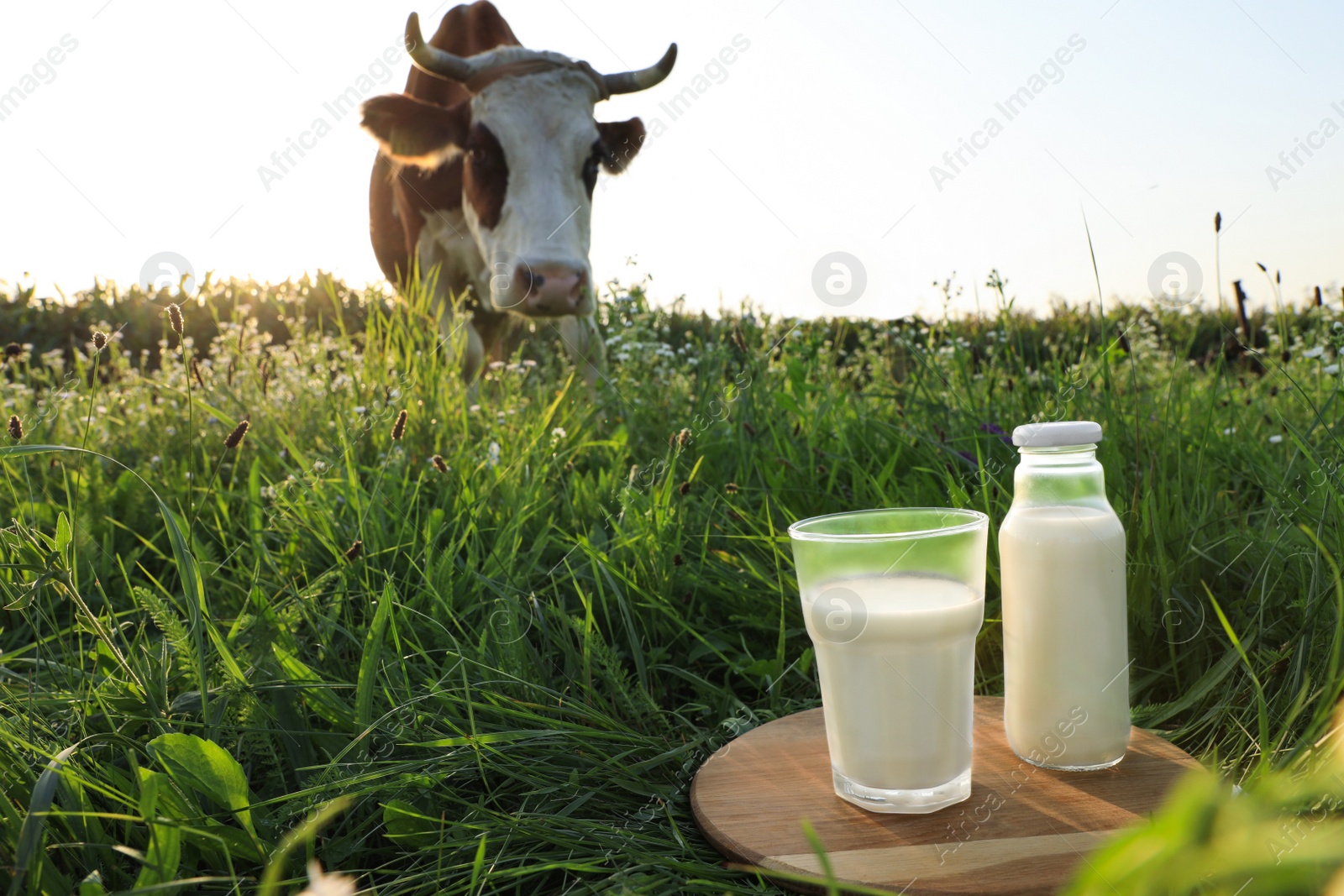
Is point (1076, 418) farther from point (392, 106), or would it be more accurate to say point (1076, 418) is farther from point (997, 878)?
point (392, 106)

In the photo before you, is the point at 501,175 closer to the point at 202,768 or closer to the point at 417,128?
the point at 417,128

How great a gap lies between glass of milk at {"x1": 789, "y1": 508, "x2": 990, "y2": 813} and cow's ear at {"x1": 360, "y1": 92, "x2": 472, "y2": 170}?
4.90 meters

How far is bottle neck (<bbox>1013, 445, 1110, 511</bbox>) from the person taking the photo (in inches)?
50.1

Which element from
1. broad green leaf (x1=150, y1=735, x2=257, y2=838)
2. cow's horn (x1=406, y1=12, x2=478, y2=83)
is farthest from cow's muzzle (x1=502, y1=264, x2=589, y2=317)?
broad green leaf (x1=150, y1=735, x2=257, y2=838)

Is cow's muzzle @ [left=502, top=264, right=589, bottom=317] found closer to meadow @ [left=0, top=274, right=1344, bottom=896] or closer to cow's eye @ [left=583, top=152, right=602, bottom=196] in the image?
cow's eye @ [left=583, top=152, right=602, bottom=196]

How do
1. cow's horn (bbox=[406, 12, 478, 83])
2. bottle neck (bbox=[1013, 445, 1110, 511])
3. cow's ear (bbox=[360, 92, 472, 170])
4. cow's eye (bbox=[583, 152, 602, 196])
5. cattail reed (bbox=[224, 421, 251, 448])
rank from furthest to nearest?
cow's eye (bbox=[583, 152, 602, 196])
cow's ear (bbox=[360, 92, 472, 170])
cow's horn (bbox=[406, 12, 478, 83])
cattail reed (bbox=[224, 421, 251, 448])
bottle neck (bbox=[1013, 445, 1110, 511])

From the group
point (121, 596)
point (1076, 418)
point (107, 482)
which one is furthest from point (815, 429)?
point (107, 482)

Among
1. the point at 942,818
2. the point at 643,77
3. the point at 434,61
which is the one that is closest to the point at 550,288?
the point at 434,61

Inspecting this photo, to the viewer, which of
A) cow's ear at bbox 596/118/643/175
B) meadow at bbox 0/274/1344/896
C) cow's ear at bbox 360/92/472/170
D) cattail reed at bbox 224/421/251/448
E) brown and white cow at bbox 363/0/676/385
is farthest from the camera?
cow's ear at bbox 596/118/643/175

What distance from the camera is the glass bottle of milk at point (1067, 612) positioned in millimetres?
1241

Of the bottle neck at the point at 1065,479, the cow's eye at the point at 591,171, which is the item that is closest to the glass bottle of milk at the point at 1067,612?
the bottle neck at the point at 1065,479

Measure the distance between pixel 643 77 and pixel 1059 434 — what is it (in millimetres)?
5898

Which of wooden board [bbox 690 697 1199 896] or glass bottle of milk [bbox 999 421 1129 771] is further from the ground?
glass bottle of milk [bbox 999 421 1129 771]

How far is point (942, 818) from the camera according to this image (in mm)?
1133
